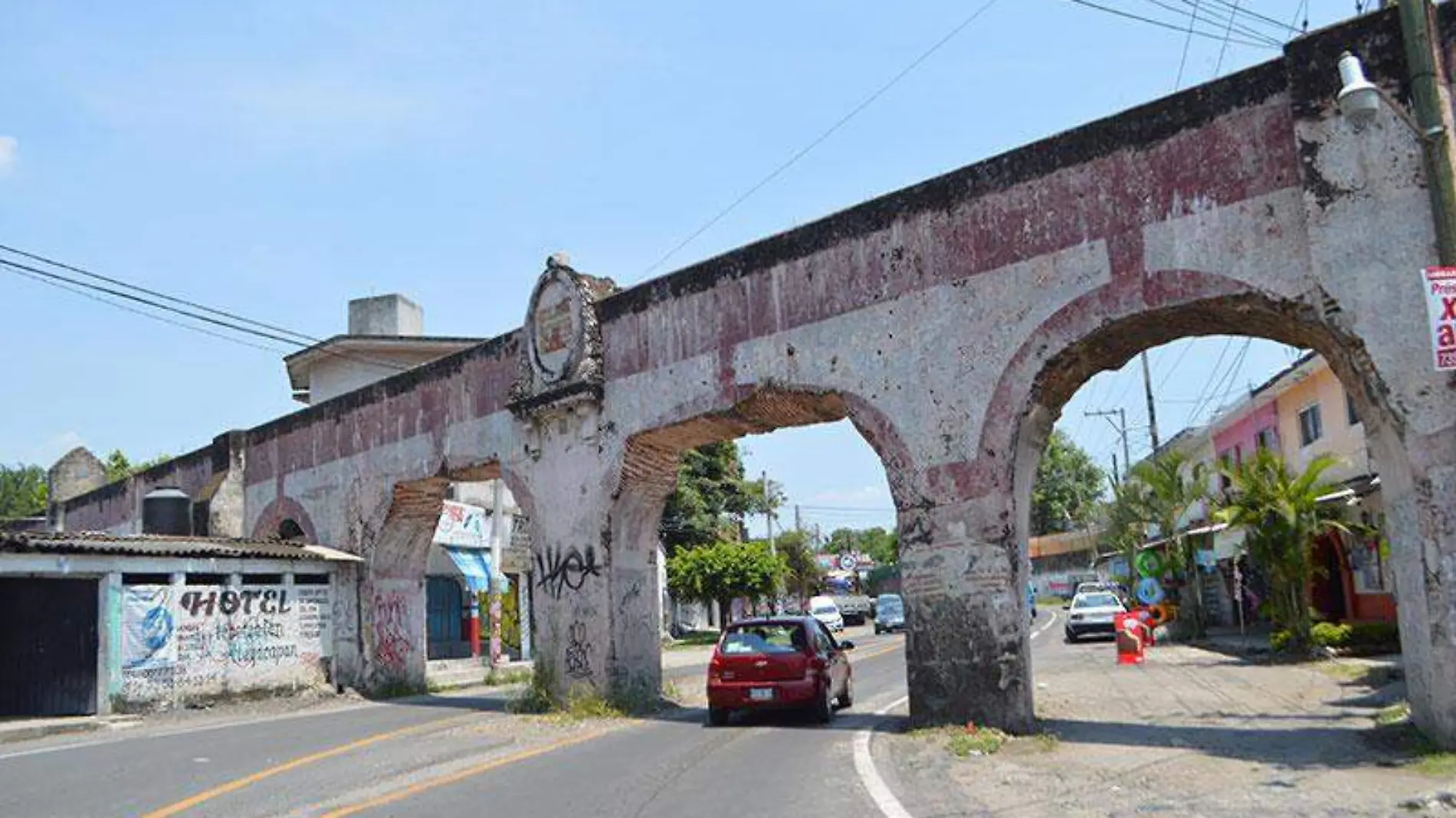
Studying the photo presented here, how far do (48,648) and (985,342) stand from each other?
16796 millimetres

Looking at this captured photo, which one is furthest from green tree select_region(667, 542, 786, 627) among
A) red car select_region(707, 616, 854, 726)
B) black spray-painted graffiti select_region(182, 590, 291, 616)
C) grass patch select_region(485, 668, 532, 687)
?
red car select_region(707, 616, 854, 726)

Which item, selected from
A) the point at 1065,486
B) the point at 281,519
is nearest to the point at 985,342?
the point at 281,519

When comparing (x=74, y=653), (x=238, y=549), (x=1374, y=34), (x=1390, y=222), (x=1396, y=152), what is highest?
(x=1374, y=34)

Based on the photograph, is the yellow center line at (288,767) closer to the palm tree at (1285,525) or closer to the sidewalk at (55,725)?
the sidewalk at (55,725)

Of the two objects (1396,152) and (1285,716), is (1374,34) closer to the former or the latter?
(1396,152)

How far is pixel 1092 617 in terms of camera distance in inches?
1271

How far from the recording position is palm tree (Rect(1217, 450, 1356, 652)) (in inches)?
824

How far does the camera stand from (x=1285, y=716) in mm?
13391

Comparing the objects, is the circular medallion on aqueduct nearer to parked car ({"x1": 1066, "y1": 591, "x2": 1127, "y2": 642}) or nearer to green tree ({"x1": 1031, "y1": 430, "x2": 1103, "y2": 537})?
parked car ({"x1": 1066, "y1": 591, "x2": 1127, "y2": 642})

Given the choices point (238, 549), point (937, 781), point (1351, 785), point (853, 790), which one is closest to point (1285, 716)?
point (1351, 785)

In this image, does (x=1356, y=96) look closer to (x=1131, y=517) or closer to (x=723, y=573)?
(x=1131, y=517)

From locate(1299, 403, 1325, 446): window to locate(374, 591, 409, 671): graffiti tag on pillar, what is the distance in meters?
23.7

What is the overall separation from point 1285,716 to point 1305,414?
20393 mm

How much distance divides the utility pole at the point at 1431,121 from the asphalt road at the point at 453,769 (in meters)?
7.06
